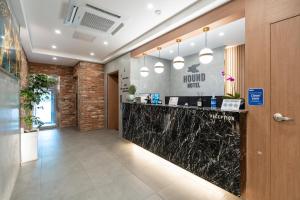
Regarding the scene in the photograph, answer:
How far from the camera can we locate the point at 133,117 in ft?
14.5

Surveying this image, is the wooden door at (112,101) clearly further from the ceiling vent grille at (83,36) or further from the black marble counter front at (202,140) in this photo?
the black marble counter front at (202,140)

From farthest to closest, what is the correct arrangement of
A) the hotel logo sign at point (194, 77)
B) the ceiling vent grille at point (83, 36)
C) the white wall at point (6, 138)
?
the hotel logo sign at point (194, 77) < the ceiling vent grille at point (83, 36) < the white wall at point (6, 138)

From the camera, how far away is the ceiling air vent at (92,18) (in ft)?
9.08

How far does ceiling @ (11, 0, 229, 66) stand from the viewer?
273 cm

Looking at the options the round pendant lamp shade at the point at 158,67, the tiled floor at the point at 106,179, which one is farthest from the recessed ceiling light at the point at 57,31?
the tiled floor at the point at 106,179

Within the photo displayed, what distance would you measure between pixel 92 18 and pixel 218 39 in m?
3.36

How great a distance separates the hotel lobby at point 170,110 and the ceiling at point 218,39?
0.12 ft

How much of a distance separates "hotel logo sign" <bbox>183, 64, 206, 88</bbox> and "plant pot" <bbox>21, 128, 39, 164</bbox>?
5.15 metres

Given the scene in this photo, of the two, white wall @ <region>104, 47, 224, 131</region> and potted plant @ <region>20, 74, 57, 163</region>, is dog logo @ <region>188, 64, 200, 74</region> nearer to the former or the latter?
white wall @ <region>104, 47, 224, 131</region>

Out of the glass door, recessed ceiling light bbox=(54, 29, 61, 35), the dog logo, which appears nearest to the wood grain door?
the dog logo

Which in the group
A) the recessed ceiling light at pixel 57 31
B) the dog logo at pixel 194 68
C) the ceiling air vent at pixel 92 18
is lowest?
the dog logo at pixel 194 68

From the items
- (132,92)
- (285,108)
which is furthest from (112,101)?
(285,108)

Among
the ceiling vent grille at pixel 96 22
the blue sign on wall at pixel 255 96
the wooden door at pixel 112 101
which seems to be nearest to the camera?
the blue sign on wall at pixel 255 96

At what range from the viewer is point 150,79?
19.1ft
